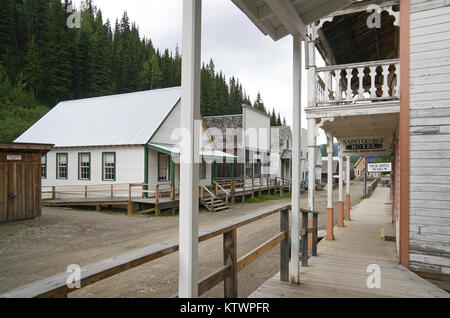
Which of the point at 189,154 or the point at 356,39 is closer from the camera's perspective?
the point at 189,154

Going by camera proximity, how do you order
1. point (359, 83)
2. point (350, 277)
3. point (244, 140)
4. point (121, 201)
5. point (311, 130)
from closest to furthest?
point (350, 277) < point (359, 83) < point (311, 130) < point (121, 201) < point (244, 140)

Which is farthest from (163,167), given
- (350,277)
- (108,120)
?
(350,277)

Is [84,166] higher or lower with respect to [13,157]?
lower

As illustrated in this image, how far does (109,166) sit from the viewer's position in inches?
639

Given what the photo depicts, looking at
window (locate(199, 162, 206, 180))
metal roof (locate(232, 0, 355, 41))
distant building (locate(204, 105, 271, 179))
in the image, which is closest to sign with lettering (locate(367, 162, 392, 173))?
distant building (locate(204, 105, 271, 179))

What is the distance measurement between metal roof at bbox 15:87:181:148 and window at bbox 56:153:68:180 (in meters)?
0.70

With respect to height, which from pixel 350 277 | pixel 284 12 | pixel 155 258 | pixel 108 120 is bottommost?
pixel 350 277

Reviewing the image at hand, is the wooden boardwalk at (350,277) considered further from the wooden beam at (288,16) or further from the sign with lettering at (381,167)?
the sign with lettering at (381,167)

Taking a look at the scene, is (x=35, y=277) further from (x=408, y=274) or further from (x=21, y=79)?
(x=21, y=79)

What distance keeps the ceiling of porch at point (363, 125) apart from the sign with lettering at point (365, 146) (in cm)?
21

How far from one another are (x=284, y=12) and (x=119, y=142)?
13851 millimetres

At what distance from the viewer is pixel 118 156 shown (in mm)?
15812

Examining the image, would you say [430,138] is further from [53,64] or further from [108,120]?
[53,64]

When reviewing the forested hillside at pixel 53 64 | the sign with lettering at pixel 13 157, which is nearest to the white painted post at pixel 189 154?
the sign with lettering at pixel 13 157
